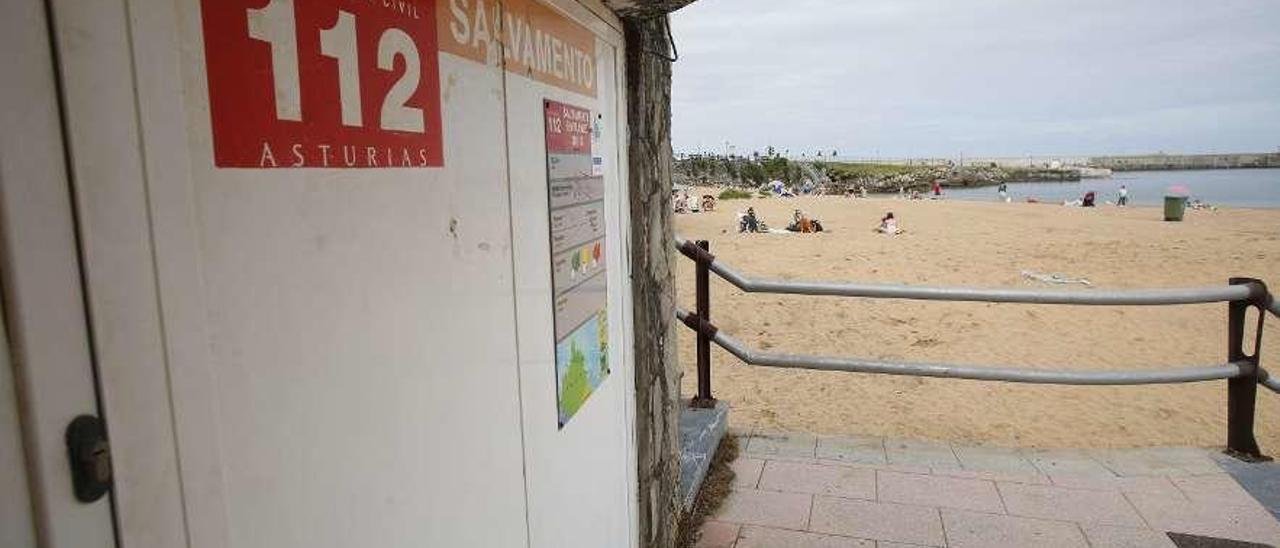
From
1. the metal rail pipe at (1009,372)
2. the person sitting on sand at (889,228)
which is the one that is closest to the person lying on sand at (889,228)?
the person sitting on sand at (889,228)

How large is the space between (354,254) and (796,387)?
5.76 m

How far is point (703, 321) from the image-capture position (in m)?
4.39

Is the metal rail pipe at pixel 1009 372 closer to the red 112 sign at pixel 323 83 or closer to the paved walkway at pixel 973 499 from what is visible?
the paved walkway at pixel 973 499

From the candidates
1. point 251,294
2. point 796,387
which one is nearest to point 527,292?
point 251,294

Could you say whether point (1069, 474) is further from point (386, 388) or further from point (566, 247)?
point (386, 388)

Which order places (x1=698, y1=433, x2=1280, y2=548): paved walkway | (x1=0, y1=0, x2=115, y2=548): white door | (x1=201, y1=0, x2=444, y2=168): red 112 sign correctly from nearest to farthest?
(x1=0, y1=0, x2=115, y2=548): white door → (x1=201, y1=0, x2=444, y2=168): red 112 sign → (x1=698, y1=433, x2=1280, y2=548): paved walkway

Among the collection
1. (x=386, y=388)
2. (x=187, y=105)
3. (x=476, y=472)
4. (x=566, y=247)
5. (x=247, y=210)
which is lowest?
(x=476, y=472)

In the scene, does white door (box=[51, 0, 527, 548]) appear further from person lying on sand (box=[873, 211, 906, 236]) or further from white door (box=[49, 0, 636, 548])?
person lying on sand (box=[873, 211, 906, 236])

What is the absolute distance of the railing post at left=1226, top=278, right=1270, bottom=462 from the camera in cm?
384

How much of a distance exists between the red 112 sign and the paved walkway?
260cm

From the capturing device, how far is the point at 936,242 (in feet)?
55.4

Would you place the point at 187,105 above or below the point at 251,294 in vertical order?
above

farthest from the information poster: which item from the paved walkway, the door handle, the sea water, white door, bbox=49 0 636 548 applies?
the sea water

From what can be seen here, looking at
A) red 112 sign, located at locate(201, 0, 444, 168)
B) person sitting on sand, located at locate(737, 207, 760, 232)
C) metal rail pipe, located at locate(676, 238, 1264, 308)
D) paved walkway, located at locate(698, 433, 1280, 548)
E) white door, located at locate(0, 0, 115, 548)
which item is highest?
red 112 sign, located at locate(201, 0, 444, 168)
